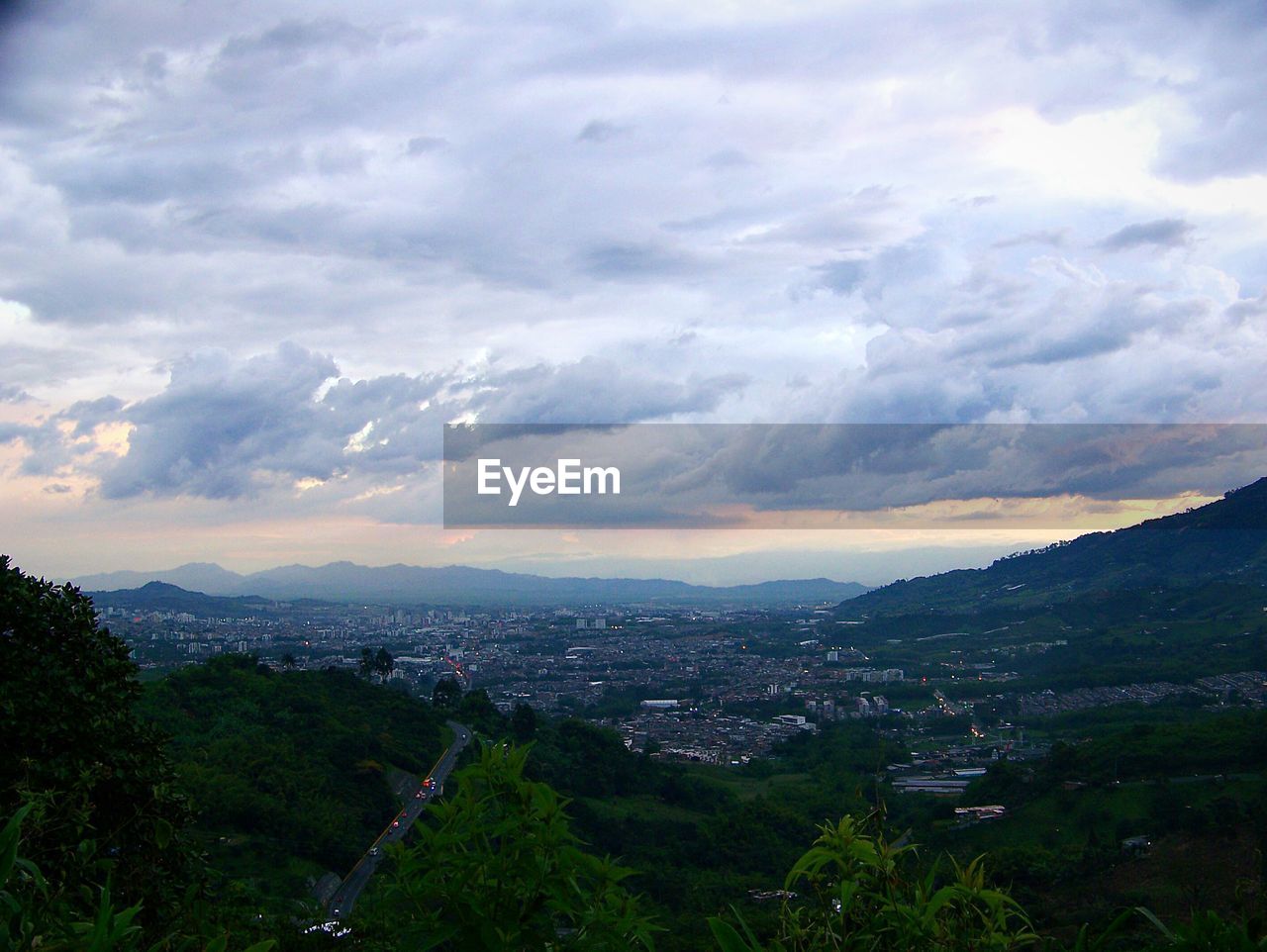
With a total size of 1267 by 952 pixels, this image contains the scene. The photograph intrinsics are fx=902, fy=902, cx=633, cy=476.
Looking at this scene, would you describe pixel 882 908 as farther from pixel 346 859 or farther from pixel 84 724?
pixel 346 859

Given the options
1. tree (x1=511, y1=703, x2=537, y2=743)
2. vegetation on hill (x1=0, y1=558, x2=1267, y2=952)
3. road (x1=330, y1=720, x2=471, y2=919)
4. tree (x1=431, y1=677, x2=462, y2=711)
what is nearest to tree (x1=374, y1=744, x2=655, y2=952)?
vegetation on hill (x1=0, y1=558, x2=1267, y2=952)

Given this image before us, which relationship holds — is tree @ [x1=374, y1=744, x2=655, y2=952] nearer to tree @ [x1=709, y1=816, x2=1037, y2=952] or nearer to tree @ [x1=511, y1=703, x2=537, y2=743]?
tree @ [x1=709, y1=816, x2=1037, y2=952]

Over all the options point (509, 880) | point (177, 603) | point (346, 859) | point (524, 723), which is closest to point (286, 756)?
point (346, 859)

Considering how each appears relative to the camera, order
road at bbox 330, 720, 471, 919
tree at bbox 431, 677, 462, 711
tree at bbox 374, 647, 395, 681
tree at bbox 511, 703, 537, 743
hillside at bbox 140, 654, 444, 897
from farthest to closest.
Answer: tree at bbox 374, 647, 395, 681 < tree at bbox 431, 677, 462, 711 < tree at bbox 511, 703, 537, 743 < hillside at bbox 140, 654, 444, 897 < road at bbox 330, 720, 471, 919

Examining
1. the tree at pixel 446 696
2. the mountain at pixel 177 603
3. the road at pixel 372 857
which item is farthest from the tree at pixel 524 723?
the mountain at pixel 177 603

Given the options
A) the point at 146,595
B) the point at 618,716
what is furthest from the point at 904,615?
the point at 146,595

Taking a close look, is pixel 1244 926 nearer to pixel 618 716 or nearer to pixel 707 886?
pixel 707 886
